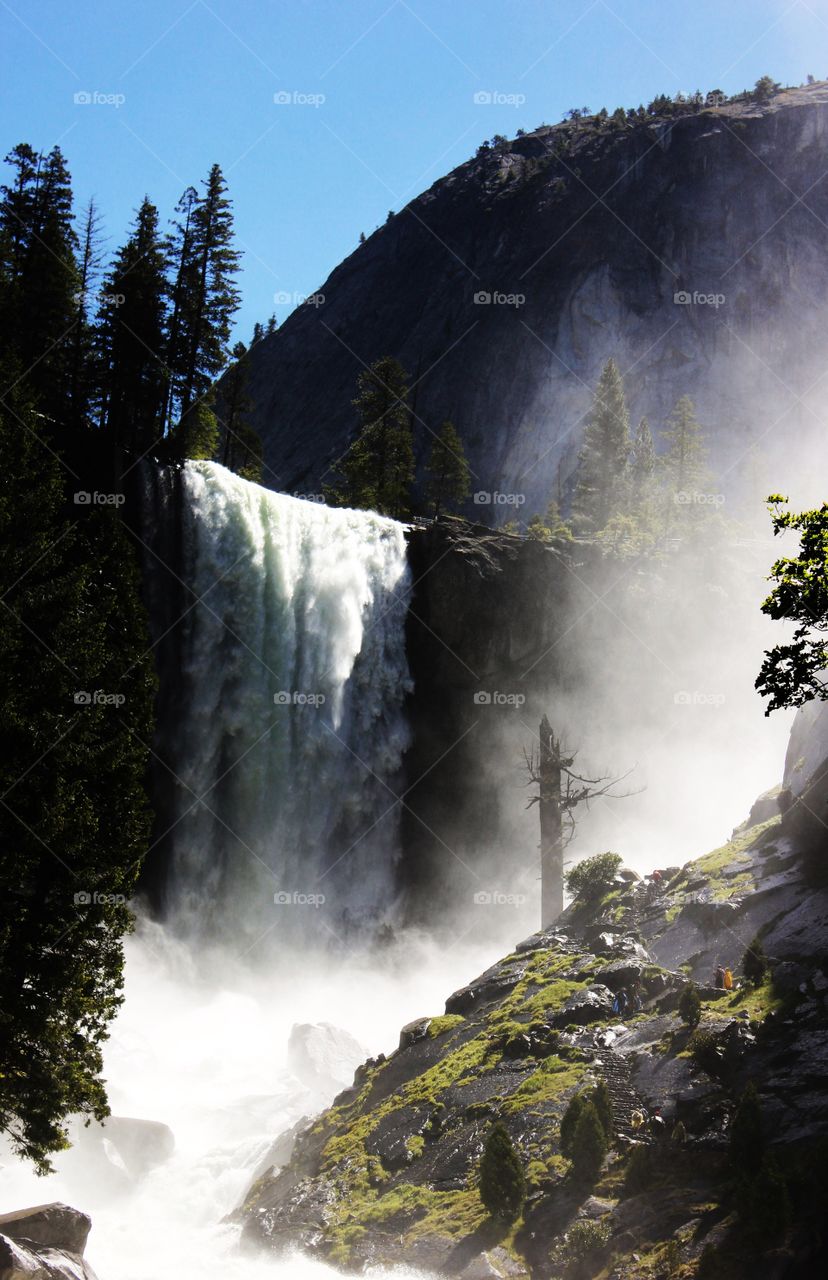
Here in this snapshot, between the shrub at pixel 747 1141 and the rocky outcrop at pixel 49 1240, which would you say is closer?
the rocky outcrop at pixel 49 1240

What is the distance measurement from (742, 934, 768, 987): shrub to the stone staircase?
130 inches

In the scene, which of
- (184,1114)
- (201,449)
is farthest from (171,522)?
(184,1114)

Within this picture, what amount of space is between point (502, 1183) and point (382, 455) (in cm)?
4450

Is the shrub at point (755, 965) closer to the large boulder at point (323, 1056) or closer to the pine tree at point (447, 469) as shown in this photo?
the large boulder at point (323, 1056)

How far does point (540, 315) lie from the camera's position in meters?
121

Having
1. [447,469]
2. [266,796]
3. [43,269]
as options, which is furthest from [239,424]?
[266,796]

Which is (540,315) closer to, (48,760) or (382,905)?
(382,905)

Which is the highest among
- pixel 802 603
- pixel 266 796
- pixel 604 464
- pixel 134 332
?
pixel 604 464

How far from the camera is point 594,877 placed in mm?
32906

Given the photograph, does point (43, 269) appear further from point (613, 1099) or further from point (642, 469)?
point (642, 469)

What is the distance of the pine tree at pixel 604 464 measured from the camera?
3024 inches

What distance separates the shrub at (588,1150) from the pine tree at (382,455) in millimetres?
41967

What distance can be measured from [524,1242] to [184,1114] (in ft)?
50.0

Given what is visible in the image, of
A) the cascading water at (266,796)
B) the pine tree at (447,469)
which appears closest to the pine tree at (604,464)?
the pine tree at (447,469)
